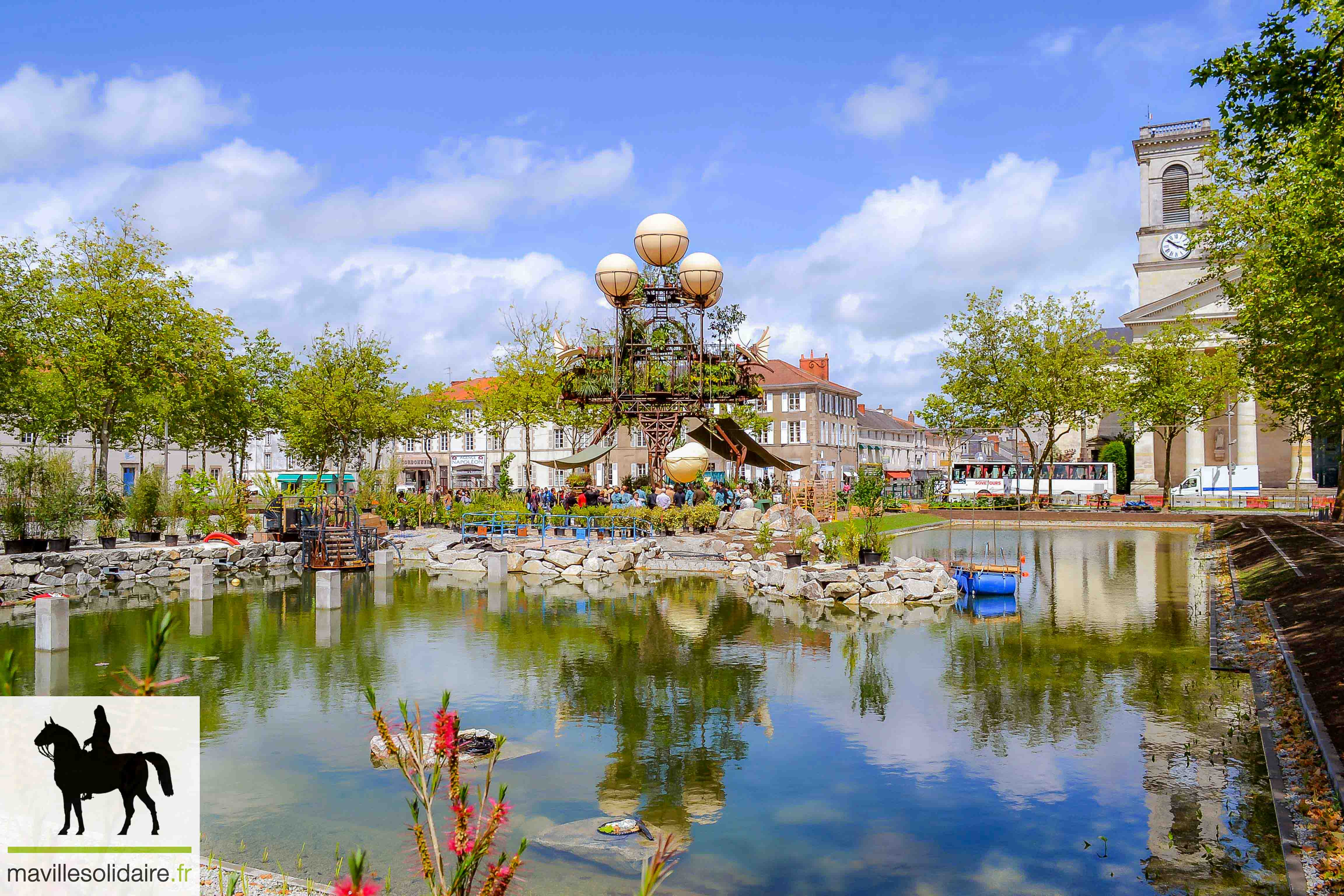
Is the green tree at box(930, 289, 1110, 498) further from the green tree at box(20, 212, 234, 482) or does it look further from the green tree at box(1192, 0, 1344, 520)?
the green tree at box(20, 212, 234, 482)

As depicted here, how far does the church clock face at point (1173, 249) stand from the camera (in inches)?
2736

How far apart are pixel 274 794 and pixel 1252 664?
1313cm

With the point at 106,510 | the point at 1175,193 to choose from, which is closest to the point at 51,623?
the point at 106,510

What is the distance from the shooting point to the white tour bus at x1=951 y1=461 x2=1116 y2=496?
60.4 metres

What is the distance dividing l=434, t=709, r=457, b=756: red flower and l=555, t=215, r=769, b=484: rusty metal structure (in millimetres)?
28748

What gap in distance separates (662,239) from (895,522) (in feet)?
55.8

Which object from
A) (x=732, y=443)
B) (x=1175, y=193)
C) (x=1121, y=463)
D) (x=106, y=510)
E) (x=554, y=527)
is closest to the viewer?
(x=106, y=510)

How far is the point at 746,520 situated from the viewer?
30.9 meters

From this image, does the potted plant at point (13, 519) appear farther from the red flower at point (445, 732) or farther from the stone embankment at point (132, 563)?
the red flower at point (445, 732)

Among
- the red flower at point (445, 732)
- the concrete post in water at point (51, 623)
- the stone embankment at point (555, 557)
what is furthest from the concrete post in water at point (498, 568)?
the red flower at point (445, 732)

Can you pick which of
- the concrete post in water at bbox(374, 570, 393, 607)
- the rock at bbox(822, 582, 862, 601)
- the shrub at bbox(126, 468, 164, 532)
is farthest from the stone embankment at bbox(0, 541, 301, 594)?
the rock at bbox(822, 582, 862, 601)

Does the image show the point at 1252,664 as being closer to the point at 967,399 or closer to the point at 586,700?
the point at 586,700

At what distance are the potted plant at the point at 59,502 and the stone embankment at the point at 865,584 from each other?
1901 cm

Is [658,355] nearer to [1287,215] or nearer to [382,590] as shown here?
Answer: [382,590]
